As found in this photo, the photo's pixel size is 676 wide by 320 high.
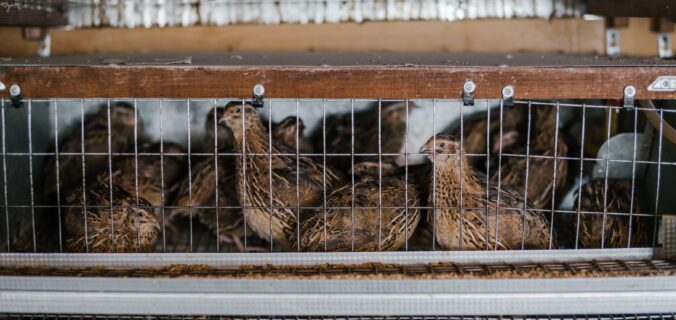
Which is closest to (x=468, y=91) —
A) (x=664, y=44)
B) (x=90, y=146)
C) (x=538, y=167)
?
(x=538, y=167)

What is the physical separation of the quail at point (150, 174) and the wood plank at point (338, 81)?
3.44ft

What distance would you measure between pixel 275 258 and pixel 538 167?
1.71 m

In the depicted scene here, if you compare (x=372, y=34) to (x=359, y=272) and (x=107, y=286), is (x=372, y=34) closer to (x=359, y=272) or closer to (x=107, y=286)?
(x=359, y=272)

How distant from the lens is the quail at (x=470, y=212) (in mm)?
3354

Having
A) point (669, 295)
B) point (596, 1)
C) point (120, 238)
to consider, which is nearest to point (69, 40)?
point (120, 238)

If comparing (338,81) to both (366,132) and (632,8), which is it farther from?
(632,8)

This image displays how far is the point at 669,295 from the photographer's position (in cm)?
292

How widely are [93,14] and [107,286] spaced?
212cm

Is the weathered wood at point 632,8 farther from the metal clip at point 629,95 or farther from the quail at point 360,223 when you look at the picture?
the quail at point 360,223

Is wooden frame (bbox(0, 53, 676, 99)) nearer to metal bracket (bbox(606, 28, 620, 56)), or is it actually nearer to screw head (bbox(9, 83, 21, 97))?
screw head (bbox(9, 83, 21, 97))

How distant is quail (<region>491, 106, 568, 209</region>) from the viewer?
4.11 meters

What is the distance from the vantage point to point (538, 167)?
13.7ft

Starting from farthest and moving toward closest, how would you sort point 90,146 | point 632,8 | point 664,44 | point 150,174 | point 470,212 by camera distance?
point 664,44
point 90,146
point 150,174
point 632,8
point 470,212

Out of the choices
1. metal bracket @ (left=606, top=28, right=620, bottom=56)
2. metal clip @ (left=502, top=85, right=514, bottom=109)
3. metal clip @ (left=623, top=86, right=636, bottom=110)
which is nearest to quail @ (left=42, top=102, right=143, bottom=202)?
metal clip @ (left=502, top=85, right=514, bottom=109)
